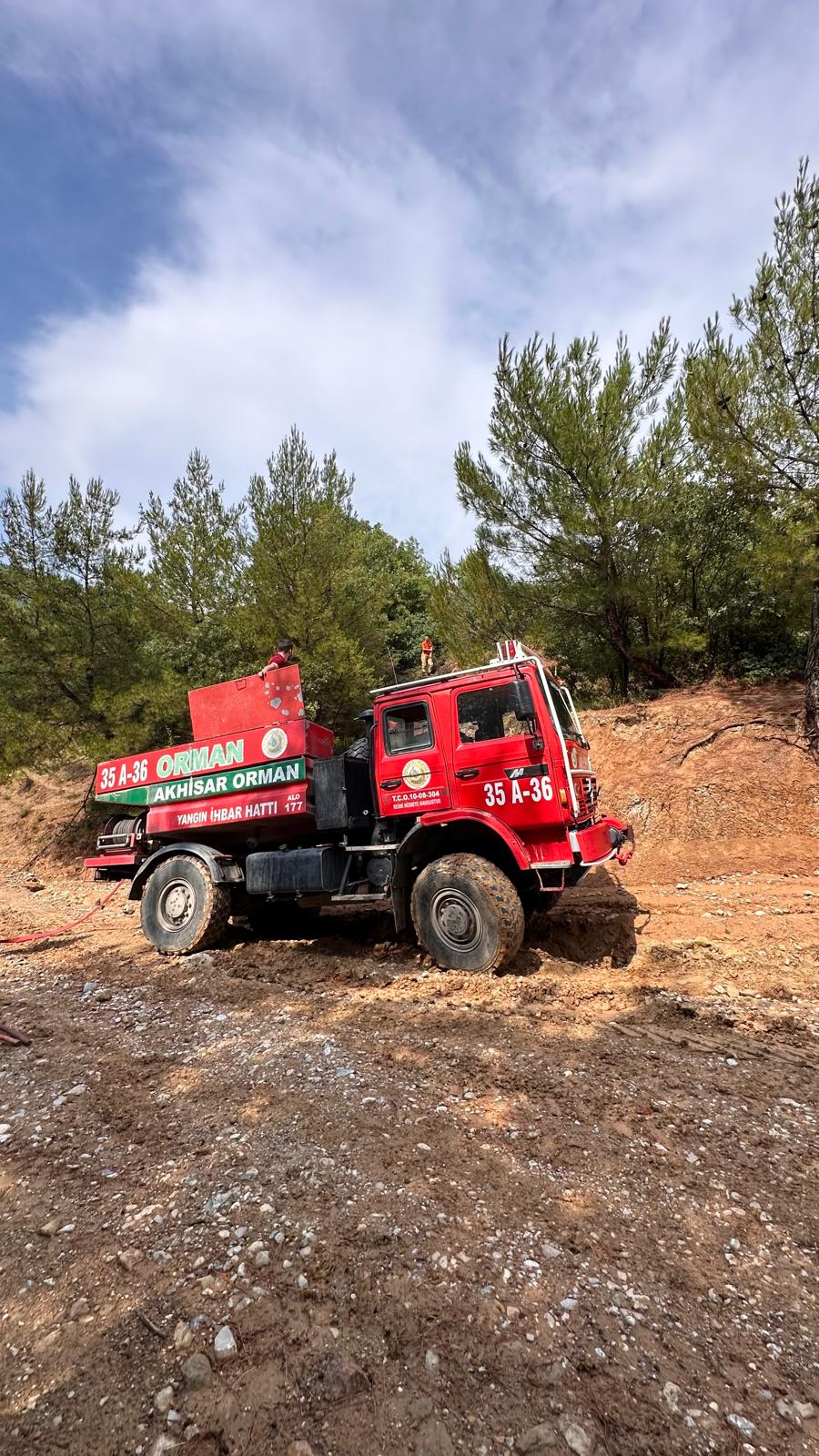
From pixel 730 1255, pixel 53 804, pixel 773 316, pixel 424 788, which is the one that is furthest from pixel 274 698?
pixel 53 804

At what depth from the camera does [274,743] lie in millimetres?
6500

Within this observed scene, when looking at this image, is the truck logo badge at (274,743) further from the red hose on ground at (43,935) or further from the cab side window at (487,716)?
the red hose on ground at (43,935)

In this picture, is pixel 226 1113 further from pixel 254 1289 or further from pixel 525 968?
pixel 525 968

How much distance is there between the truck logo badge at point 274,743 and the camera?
6.46 m

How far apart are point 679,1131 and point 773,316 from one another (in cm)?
1095

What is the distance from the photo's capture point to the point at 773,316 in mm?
9125

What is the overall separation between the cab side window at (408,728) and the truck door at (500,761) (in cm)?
32

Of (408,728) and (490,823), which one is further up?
(408,728)

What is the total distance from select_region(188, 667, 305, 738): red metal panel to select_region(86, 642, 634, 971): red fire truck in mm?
15

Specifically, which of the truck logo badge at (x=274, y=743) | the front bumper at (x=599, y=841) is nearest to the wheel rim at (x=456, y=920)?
the front bumper at (x=599, y=841)

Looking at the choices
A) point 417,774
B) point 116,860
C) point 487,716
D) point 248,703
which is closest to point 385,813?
point 417,774

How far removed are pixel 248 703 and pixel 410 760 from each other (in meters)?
1.97

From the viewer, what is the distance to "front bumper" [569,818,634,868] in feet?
17.7

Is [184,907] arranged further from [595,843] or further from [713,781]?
[713,781]
